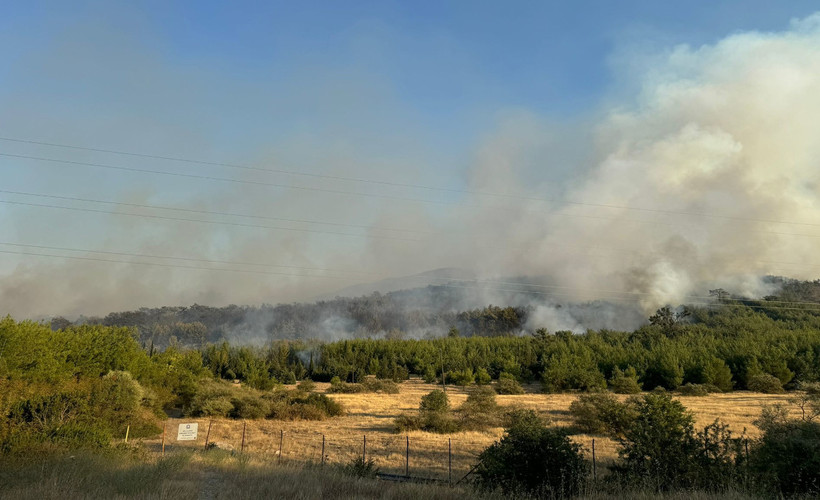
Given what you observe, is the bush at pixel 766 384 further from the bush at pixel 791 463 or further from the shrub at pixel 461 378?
the bush at pixel 791 463

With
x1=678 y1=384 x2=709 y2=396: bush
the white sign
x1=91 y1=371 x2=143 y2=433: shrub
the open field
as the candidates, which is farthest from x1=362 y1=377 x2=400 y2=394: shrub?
the open field

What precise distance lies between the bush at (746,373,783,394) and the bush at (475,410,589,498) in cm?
7424

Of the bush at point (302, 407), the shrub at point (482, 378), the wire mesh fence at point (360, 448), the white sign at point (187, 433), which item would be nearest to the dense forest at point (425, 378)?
the bush at point (302, 407)

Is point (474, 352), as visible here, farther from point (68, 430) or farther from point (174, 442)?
point (68, 430)

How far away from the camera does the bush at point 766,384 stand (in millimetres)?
69500

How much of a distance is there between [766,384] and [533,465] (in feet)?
249

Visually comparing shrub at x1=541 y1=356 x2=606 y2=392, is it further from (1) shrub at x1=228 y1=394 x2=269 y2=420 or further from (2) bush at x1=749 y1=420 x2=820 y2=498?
(2) bush at x1=749 y1=420 x2=820 y2=498

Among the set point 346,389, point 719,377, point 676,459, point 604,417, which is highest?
point 676,459

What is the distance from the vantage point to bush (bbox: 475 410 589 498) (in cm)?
1399

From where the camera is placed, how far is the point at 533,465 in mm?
14562

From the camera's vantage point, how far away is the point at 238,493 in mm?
12164

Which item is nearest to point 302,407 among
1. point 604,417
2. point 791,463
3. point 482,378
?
point 604,417

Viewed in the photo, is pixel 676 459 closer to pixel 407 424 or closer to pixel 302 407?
pixel 407 424

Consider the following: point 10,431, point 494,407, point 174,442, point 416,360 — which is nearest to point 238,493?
point 10,431
